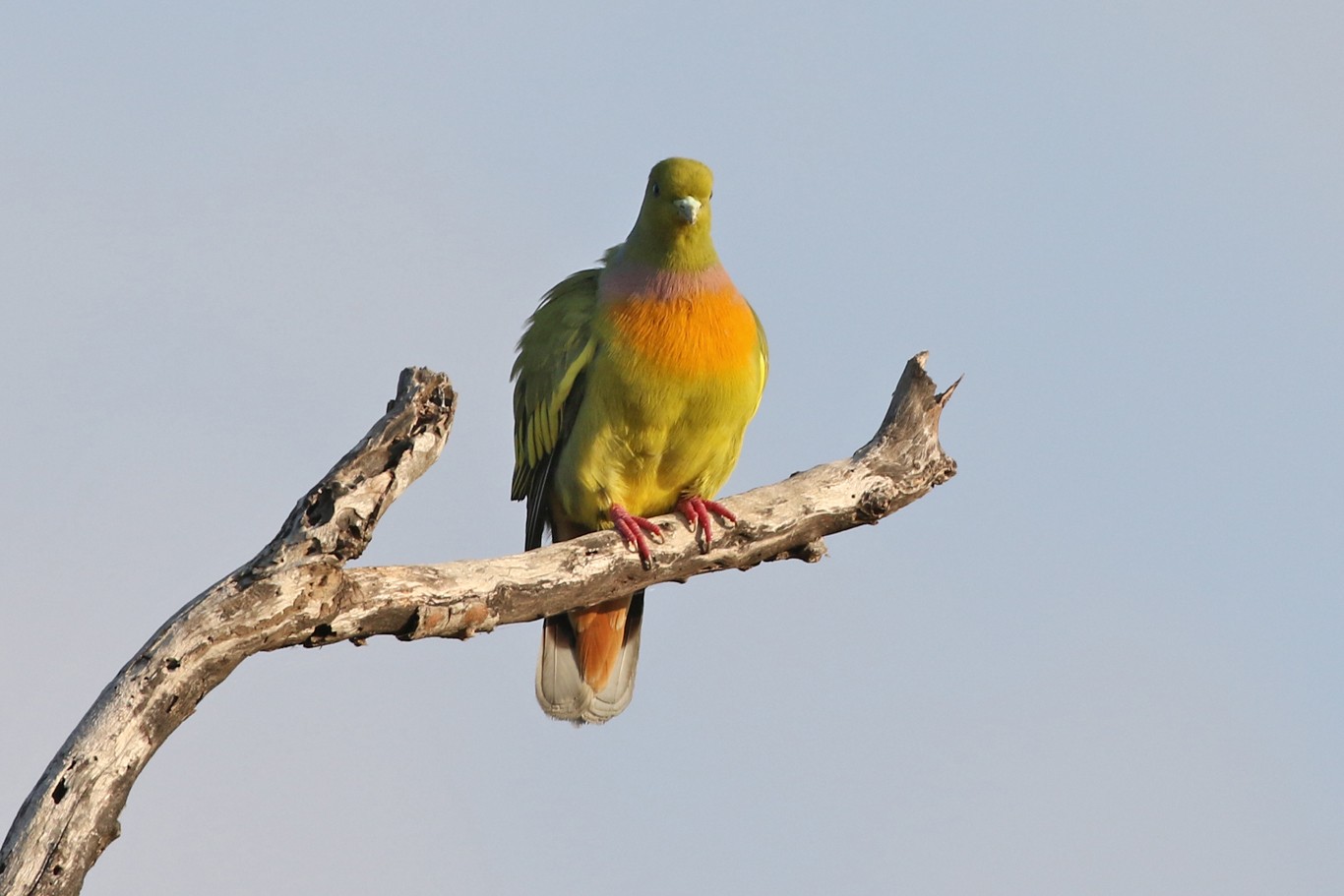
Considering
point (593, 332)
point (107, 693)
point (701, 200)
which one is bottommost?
point (107, 693)

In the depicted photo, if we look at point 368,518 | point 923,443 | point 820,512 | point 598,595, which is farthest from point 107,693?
point 923,443

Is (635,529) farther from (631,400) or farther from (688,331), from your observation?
(688,331)

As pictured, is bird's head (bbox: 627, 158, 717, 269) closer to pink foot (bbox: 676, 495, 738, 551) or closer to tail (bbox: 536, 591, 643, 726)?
pink foot (bbox: 676, 495, 738, 551)

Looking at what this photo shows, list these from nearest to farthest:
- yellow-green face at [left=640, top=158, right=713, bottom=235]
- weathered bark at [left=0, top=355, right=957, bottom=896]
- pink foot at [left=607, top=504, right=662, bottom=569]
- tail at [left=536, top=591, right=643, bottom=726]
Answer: weathered bark at [left=0, top=355, right=957, bottom=896], pink foot at [left=607, top=504, right=662, bottom=569], yellow-green face at [left=640, top=158, right=713, bottom=235], tail at [left=536, top=591, right=643, bottom=726]

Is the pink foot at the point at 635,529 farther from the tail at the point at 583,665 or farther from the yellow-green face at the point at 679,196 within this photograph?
the yellow-green face at the point at 679,196

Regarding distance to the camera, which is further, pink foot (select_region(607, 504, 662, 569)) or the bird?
the bird

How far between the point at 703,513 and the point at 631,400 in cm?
56

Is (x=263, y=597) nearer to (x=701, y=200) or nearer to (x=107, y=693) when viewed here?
(x=107, y=693)

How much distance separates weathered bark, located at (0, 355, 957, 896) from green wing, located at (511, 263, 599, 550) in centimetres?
64

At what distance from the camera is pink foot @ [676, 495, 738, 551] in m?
6.32

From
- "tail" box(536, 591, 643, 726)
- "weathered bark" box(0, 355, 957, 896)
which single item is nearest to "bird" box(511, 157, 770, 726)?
"tail" box(536, 591, 643, 726)

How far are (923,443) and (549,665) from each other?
76.2 inches

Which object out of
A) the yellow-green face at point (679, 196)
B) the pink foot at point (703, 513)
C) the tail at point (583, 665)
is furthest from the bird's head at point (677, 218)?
the tail at point (583, 665)

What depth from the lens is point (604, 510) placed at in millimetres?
6535
